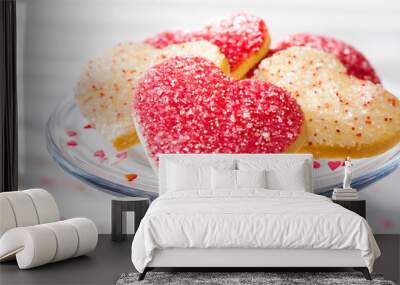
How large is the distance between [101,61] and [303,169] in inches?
92.3

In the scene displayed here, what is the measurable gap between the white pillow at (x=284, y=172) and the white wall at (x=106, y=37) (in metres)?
0.90

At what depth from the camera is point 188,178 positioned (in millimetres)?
6195

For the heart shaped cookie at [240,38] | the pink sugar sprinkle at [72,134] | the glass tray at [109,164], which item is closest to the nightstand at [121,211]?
the glass tray at [109,164]

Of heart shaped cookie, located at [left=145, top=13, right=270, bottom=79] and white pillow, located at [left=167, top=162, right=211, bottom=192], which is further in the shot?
heart shaped cookie, located at [left=145, top=13, right=270, bottom=79]

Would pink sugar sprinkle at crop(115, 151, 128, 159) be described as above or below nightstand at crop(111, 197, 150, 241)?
above

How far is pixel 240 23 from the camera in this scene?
684cm

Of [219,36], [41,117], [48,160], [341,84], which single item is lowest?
[48,160]

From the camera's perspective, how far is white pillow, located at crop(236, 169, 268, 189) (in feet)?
19.9

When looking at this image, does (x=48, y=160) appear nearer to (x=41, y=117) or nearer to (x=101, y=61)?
(x=41, y=117)

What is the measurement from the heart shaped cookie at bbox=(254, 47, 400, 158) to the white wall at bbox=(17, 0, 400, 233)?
24 cm

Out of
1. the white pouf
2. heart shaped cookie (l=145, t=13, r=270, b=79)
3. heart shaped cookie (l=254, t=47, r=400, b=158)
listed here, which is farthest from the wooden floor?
Answer: heart shaped cookie (l=145, t=13, r=270, b=79)

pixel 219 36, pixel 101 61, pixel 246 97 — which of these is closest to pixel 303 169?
pixel 246 97

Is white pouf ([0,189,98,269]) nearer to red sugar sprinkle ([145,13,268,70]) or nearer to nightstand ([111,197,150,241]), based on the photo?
nightstand ([111,197,150,241])

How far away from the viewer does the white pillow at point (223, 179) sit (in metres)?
6.06
